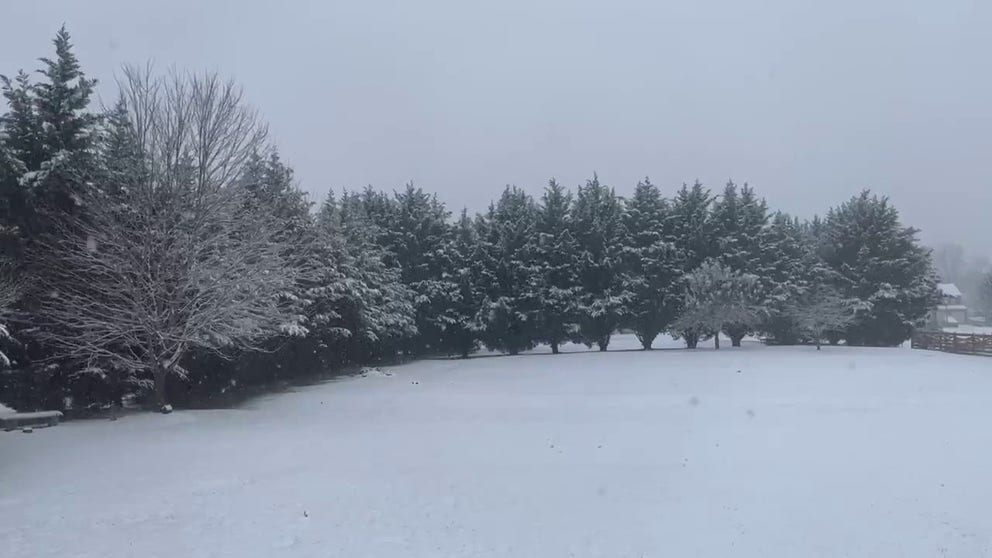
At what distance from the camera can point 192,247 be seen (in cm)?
2141

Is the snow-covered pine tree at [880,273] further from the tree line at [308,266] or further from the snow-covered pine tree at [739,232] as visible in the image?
the snow-covered pine tree at [739,232]

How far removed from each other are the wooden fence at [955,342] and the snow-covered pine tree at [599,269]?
19.0m

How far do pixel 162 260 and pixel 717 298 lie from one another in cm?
3556

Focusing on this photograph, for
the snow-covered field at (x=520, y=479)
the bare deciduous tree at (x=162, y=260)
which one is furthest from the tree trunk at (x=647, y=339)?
the bare deciduous tree at (x=162, y=260)

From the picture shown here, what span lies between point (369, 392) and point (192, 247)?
28.4 feet

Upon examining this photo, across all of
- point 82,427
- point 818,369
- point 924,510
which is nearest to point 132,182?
point 82,427

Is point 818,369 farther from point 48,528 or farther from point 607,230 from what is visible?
point 48,528

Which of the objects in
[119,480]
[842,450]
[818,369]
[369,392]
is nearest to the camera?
[119,480]

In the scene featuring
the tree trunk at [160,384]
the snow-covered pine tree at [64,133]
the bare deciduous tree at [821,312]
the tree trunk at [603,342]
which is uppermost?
the snow-covered pine tree at [64,133]

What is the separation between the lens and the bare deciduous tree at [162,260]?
68.3ft

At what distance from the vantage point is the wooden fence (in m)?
43.6

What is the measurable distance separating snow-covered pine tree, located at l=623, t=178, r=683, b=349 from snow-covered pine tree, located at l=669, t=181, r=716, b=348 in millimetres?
836

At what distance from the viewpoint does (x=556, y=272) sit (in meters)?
50.8

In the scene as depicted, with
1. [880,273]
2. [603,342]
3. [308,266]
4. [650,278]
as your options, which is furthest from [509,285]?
[880,273]
